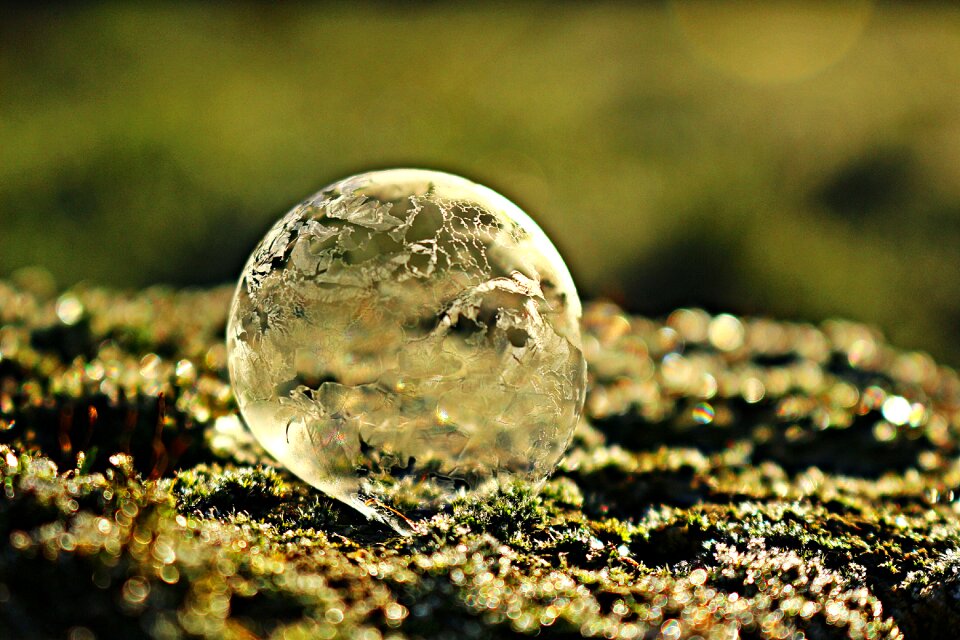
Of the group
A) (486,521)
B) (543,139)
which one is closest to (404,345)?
(486,521)

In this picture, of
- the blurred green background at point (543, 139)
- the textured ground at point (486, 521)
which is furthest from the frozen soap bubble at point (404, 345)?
the blurred green background at point (543, 139)

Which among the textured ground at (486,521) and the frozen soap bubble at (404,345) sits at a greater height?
the frozen soap bubble at (404,345)

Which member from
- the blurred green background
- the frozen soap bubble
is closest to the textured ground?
the frozen soap bubble

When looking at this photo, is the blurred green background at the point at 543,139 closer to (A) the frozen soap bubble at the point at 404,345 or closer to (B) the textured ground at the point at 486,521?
(B) the textured ground at the point at 486,521

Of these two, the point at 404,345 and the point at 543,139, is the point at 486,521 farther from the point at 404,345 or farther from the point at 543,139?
the point at 543,139

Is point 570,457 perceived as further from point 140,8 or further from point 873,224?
point 140,8

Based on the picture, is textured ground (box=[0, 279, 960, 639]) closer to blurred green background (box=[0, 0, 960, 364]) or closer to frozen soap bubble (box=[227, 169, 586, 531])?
frozen soap bubble (box=[227, 169, 586, 531])

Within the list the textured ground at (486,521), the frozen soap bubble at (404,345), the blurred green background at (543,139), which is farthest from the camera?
the blurred green background at (543,139)
